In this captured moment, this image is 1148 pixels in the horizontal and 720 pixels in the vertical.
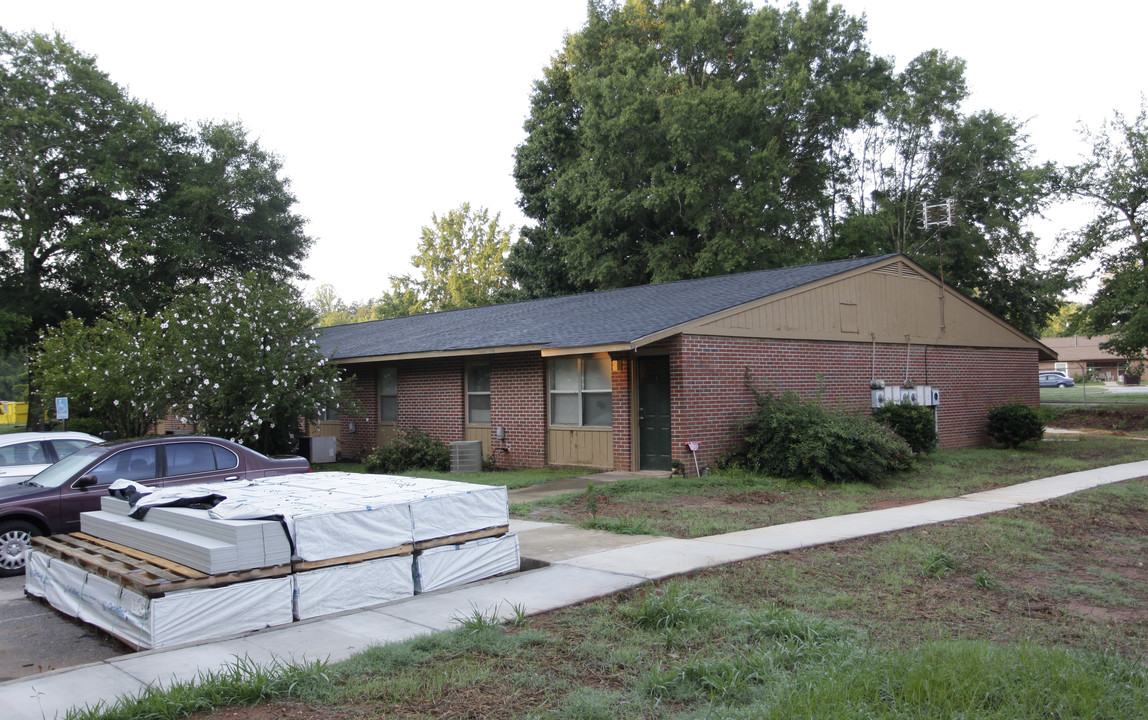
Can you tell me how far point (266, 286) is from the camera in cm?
1798

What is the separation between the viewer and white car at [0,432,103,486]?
37.8 ft

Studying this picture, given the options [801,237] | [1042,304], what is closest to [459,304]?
[801,237]

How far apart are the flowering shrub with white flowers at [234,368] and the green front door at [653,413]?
6740 mm

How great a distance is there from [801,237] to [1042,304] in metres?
9.67

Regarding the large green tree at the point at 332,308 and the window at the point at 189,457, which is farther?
the large green tree at the point at 332,308

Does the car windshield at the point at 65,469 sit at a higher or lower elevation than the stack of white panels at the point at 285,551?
higher

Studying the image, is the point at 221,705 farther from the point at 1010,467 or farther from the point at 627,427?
the point at 1010,467

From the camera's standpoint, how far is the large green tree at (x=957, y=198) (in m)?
31.9

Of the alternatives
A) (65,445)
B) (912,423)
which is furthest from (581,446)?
(65,445)

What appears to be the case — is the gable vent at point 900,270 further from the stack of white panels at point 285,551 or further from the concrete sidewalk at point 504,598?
the stack of white panels at point 285,551

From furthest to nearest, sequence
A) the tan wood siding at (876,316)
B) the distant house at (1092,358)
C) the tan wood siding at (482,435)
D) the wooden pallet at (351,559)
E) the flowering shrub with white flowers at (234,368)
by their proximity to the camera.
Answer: the distant house at (1092,358) < the tan wood siding at (482,435) < the flowering shrub with white flowers at (234,368) < the tan wood siding at (876,316) < the wooden pallet at (351,559)

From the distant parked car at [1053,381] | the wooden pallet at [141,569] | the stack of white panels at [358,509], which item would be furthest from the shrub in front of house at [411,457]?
the distant parked car at [1053,381]

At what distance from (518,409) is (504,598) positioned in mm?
10672

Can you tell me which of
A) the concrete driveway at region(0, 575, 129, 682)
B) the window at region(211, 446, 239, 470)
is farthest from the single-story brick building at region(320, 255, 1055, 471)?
the concrete driveway at region(0, 575, 129, 682)
